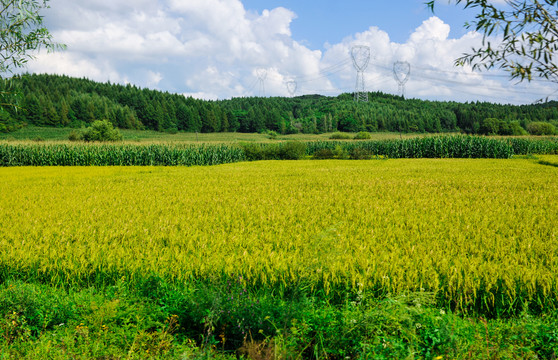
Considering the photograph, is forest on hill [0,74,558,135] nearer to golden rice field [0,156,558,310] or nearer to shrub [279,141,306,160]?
shrub [279,141,306,160]

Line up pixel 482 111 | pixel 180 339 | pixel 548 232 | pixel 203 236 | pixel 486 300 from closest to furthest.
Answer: pixel 180 339
pixel 486 300
pixel 203 236
pixel 548 232
pixel 482 111

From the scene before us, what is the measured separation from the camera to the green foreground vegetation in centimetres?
359

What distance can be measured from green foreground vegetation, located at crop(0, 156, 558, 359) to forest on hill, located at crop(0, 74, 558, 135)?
364 feet

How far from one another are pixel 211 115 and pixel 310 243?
134 meters

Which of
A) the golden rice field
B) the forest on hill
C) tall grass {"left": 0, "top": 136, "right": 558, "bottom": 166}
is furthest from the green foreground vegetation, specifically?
the forest on hill

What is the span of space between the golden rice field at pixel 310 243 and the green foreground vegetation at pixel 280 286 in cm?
3

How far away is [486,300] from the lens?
4.53 metres

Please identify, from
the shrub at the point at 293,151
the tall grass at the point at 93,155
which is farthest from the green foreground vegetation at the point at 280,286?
the shrub at the point at 293,151

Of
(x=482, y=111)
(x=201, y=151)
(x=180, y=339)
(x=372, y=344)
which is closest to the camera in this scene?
(x=372, y=344)

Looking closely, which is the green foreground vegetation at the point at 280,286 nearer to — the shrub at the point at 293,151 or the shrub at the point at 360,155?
the shrub at the point at 360,155

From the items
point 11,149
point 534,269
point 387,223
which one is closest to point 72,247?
point 387,223

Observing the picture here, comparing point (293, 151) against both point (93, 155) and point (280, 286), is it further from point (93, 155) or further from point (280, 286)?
point (280, 286)

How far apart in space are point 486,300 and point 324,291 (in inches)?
84.5

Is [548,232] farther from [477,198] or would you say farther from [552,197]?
[552,197]
